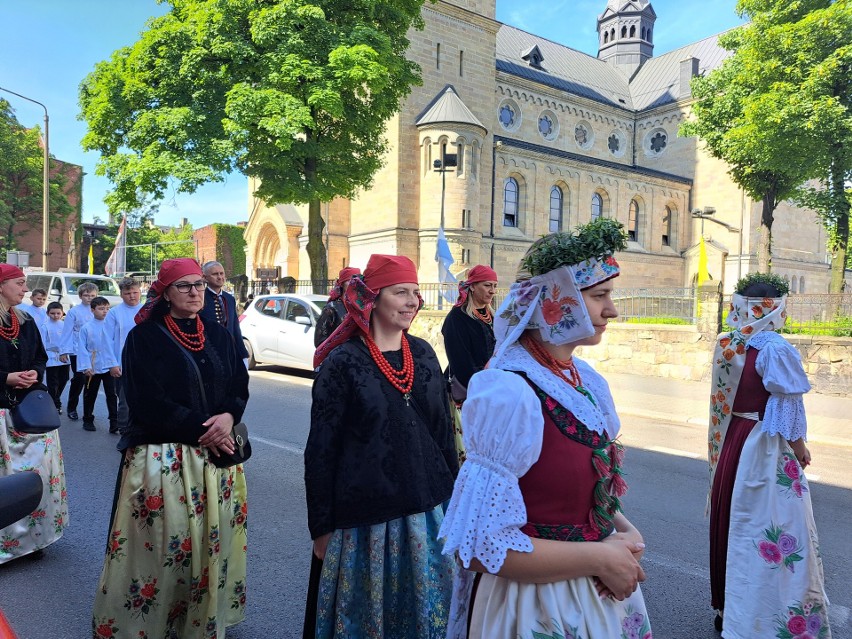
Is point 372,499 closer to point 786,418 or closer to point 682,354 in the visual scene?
point 786,418

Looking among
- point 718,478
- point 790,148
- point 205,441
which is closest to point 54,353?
point 205,441

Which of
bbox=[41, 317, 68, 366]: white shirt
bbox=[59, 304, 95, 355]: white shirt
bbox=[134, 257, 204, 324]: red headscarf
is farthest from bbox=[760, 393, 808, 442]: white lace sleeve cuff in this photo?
bbox=[41, 317, 68, 366]: white shirt

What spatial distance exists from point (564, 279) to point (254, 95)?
19.4 metres

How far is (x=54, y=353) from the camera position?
9492 mm

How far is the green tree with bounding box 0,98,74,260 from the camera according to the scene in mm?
38188

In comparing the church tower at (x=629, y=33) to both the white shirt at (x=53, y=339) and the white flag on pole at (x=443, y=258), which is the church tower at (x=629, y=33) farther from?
the white shirt at (x=53, y=339)

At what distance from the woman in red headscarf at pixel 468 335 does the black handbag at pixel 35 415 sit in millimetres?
3411

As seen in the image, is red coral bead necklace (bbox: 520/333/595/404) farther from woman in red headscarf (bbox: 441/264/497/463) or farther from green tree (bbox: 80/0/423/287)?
green tree (bbox: 80/0/423/287)

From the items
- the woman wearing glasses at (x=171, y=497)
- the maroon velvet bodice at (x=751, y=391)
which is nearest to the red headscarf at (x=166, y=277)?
the woman wearing glasses at (x=171, y=497)

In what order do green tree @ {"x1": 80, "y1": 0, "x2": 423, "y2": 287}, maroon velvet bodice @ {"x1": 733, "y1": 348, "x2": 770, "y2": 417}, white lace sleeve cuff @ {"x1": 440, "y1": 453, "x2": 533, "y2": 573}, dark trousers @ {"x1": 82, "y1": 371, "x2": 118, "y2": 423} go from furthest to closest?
green tree @ {"x1": 80, "y1": 0, "x2": 423, "y2": 287} → dark trousers @ {"x1": 82, "y1": 371, "x2": 118, "y2": 423} → maroon velvet bodice @ {"x1": 733, "y1": 348, "x2": 770, "y2": 417} → white lace sleeve cuff @ {"x1": 440, "y1": 453, "x2": 533, "y2": 573}

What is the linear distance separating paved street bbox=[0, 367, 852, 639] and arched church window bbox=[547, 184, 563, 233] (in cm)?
2892

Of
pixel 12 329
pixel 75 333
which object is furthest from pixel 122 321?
pixel 12 329

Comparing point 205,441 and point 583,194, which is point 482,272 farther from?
point 583,194

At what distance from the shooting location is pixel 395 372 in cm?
276
